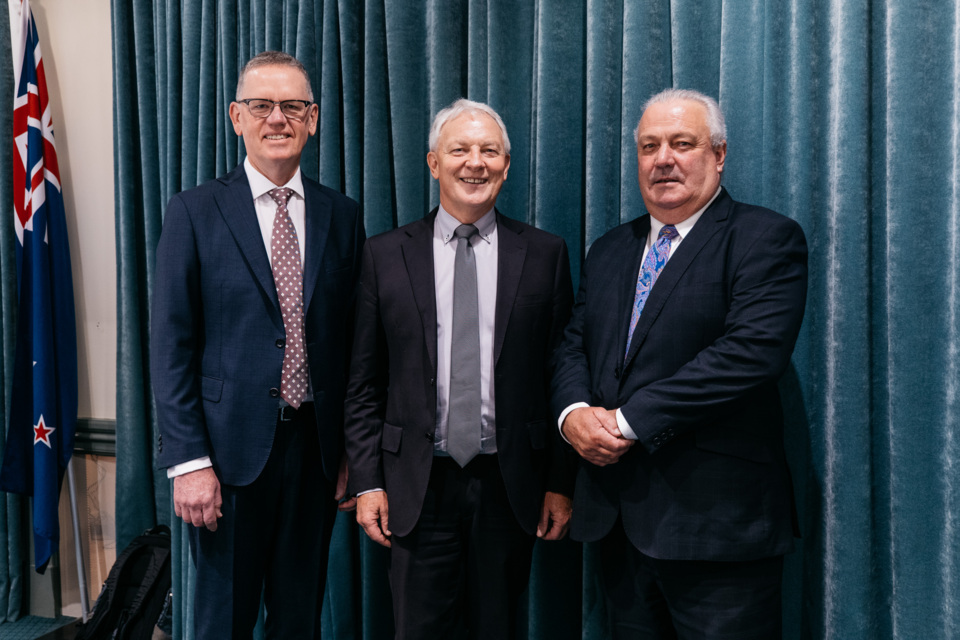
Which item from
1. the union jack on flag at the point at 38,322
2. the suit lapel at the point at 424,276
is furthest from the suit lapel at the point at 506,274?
the union jack on flag at the point at 38,322

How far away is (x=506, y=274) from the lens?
5.65ft

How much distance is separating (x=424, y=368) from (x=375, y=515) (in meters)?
0.37

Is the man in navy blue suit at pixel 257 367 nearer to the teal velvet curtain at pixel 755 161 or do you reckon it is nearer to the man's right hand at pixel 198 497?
the man's right hand at pixel 198 497

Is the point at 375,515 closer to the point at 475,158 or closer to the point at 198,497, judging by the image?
the point at 198,497

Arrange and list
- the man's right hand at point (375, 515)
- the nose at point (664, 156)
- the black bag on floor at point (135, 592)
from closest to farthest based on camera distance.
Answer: the nose at point (664, 156)
the man's right hand at point (375, 515)
the black bag on floor at point (135, 592)

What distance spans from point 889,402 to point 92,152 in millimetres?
3061

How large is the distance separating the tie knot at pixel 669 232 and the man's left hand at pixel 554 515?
0.67m

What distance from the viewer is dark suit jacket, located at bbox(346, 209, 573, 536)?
1674 mm

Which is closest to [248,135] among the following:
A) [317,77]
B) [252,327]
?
[252,327]

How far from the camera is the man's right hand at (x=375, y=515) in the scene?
170 centimetres

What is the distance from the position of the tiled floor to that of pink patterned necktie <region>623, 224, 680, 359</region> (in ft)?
8.35

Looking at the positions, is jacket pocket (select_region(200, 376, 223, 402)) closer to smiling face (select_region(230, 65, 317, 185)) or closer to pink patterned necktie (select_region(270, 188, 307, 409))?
pink patterned necktie (select_region(270, 188, 307, 409))

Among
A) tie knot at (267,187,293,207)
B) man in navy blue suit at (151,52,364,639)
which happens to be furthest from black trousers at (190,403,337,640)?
tie knot at (267,187,293,207)

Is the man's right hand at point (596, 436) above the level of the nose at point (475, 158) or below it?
below
